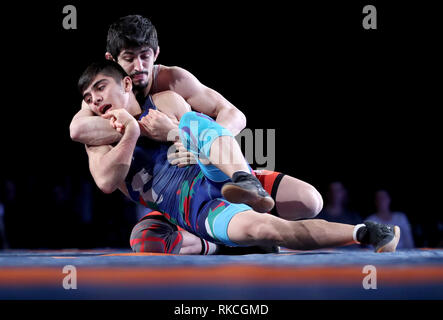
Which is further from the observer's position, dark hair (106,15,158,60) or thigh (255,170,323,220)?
dark hair (106,15,158,60)

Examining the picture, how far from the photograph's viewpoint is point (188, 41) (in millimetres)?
3578

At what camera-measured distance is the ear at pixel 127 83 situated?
65.9 inches

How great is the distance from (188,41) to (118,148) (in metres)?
2.21

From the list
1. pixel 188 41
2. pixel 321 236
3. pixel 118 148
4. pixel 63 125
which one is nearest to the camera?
pixel 321 236

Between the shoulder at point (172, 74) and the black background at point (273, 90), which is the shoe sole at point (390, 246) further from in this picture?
the black background at point (273, 90)

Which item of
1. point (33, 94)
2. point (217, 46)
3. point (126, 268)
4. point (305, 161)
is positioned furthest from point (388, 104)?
point (126, 268)

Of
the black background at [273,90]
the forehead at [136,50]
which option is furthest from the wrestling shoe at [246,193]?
the black background at [273,90]

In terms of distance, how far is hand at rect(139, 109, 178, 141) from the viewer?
161 centimetres

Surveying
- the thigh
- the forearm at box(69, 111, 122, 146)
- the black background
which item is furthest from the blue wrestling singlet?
the black background

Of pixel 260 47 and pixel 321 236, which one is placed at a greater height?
pixel 260 47

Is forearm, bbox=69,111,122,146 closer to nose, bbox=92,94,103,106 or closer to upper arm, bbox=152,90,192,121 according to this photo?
nose, bbox=92,94,103,106

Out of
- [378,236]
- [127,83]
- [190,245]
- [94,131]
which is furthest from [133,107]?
[378,236]

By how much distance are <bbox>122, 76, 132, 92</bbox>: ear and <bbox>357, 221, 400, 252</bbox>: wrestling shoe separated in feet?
2.73
